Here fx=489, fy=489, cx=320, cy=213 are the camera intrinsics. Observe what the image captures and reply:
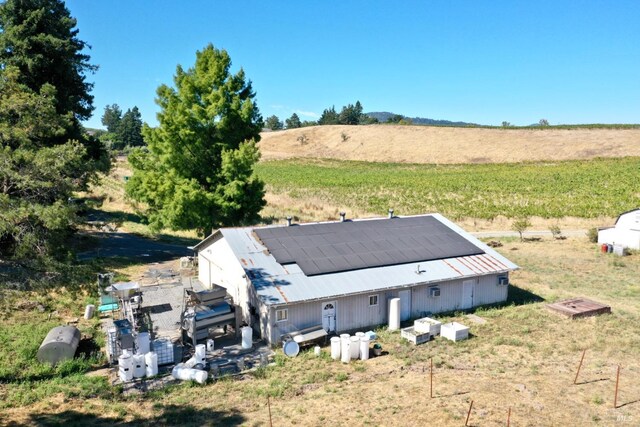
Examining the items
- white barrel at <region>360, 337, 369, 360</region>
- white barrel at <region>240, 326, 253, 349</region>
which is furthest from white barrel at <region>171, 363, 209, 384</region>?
white barrel at <region>360, 337, 369, 360</region>

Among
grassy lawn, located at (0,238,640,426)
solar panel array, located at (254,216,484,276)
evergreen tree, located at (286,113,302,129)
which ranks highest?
evergreen tree, located at (286,113,302,129)

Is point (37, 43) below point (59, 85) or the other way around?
the other way around

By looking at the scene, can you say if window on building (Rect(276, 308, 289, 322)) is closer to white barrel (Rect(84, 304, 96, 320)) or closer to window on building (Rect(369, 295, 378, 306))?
window on building (Rect(369, 295, 378, 306))

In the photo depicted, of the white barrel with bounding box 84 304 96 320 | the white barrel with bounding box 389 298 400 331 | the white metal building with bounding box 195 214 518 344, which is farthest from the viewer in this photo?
the white barrel with bounding box 84 304 96 320

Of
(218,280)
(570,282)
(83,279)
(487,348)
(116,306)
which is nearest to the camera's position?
(83,279)

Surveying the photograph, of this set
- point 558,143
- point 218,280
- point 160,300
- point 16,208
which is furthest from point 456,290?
point 558,143

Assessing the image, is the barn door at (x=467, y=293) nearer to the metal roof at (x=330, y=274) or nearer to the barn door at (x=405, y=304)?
the metal roof at (x=330, y=274)

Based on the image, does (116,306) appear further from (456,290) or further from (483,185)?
(483,185)
